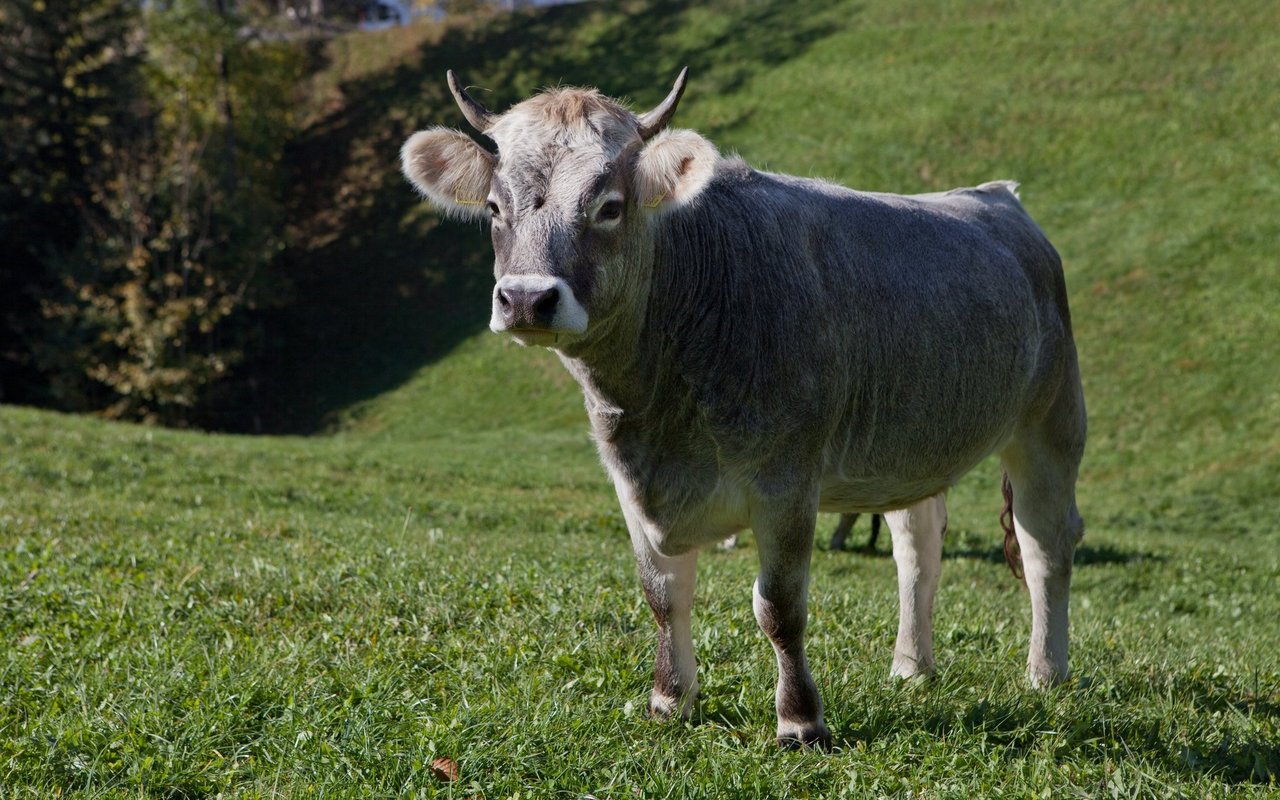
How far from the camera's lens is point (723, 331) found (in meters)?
5.23

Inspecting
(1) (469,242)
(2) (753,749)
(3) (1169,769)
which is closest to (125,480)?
(2) (753,749)

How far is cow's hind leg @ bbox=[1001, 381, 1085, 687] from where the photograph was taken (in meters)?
6.85

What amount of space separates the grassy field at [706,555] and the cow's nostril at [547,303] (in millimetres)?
1743

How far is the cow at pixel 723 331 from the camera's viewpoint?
4.85 metres

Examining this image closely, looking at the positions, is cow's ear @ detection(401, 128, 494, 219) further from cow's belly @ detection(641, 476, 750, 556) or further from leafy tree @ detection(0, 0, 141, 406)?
leafy tree @ detection(0, 0, 141, 406)

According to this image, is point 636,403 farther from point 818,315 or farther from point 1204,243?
point 1204,243

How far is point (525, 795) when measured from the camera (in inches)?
176

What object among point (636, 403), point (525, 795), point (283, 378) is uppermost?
point (636, 403)

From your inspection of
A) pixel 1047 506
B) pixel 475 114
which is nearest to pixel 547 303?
pixel 475 114

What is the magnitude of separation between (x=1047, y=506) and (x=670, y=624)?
105 inches

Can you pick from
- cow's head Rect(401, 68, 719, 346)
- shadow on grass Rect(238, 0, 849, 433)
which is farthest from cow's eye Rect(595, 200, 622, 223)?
shadow on grass Rect(238, 0, 849, 433)

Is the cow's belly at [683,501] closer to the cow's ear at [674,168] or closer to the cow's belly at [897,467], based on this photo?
the cow's belly at [897,467]

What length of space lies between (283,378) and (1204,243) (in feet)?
80.8

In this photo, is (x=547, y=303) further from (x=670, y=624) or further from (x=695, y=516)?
(x=670, y=624)
